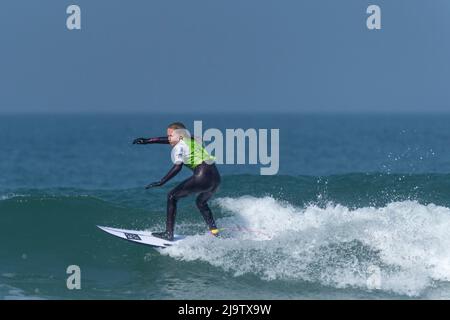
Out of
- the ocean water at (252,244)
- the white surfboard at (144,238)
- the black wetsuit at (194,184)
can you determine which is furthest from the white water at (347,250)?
the black wetsuit at (194,184)

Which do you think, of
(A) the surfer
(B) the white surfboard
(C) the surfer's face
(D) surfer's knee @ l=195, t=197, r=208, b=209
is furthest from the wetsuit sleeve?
(B) the white surfboard

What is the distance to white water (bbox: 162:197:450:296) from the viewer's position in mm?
11664

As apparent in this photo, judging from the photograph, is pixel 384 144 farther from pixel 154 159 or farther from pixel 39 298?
pixel 39 298

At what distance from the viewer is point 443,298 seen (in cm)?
1086

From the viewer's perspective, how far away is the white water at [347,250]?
11664 mm

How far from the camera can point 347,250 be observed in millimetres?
12578

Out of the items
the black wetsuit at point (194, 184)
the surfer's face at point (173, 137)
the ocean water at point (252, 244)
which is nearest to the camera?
the ocean water at point (252, 244)

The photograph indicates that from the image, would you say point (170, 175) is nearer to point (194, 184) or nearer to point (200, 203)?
point (194, 184)

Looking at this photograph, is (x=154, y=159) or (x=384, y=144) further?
(x=384, y=144)

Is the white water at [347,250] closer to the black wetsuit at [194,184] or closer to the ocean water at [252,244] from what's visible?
the ocean water at [252,244]

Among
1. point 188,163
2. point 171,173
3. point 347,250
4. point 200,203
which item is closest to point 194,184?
point 188,163
